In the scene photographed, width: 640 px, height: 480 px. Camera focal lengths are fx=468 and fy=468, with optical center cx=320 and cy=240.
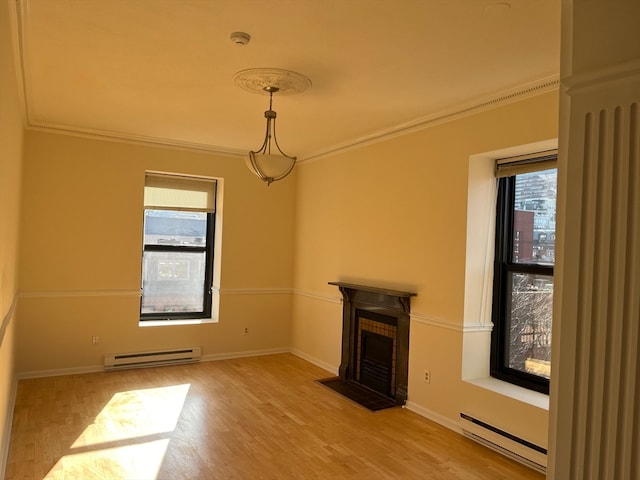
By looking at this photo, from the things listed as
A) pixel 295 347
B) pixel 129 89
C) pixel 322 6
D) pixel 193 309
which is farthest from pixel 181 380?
pixel 322 6

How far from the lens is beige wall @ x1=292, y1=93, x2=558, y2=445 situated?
3.58 m

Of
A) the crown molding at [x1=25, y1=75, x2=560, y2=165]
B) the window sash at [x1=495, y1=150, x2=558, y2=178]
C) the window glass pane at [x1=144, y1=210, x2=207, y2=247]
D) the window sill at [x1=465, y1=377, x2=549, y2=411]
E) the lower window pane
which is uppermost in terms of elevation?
the crown molding at [x1=25, y1=75, x2=560, y2=165]

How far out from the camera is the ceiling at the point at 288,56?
2.42m

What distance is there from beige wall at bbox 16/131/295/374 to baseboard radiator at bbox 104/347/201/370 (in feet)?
0.27

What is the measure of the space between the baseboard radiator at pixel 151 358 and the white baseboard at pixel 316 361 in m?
1.31

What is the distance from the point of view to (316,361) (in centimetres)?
599

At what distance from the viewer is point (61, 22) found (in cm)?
263

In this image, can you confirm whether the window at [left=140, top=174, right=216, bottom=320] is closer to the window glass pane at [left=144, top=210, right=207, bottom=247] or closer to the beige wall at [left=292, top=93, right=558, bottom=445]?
the window glass pane at [left=144, top=210, right=207, bottom=247]

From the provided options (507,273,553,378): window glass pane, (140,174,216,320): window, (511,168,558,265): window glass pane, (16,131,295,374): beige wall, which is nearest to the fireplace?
(507,273,553,378): window glass pane

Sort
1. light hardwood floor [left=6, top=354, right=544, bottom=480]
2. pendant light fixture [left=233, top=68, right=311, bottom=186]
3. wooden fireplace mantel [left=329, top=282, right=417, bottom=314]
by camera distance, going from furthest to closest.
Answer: wooden fireplace mantel [left=329, top=282, right=417, bottom=314] → pendant light fixture [left=233, top=68, right=311, bottom=186] → light hardwood floor [left=6, top=354, right=544, bottom=480]

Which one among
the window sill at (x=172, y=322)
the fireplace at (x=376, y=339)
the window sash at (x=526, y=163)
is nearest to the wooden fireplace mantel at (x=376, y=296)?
the fireplace at (x=376, y=339)

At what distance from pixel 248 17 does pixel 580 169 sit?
191 cm

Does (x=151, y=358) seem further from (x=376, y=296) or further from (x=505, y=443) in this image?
(x=505, y=443)

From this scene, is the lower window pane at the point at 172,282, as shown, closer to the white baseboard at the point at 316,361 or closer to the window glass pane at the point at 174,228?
the window glass pane at the point at 174,228
